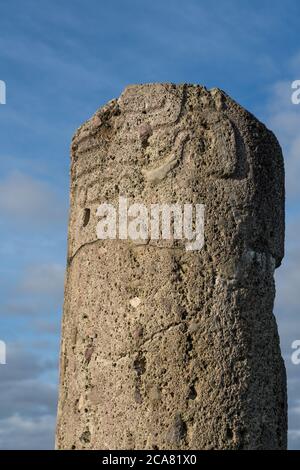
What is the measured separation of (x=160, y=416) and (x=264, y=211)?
1.50 meters

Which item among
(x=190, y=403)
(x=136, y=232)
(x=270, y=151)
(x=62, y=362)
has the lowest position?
(x=190, y=403)

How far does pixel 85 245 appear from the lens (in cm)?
593

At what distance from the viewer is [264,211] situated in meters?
5.88

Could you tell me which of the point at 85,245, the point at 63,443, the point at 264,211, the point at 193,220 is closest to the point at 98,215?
the point at 85,245

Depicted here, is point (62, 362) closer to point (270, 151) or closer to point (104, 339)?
point (104, 339)

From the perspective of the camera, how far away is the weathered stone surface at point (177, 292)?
17.7 ft

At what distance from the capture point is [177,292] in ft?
18.0

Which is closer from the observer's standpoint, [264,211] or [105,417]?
[105,417]

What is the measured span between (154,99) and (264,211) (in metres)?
1.02

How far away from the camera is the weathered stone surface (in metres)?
5.39

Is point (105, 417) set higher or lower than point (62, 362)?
lower
